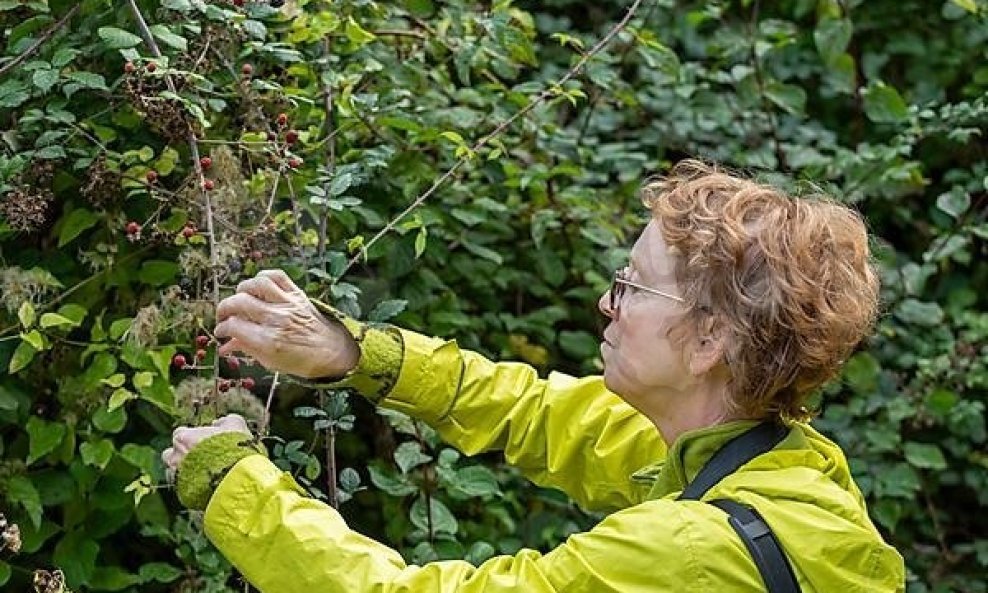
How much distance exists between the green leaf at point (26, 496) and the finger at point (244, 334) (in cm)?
70

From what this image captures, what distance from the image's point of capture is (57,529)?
260 cm

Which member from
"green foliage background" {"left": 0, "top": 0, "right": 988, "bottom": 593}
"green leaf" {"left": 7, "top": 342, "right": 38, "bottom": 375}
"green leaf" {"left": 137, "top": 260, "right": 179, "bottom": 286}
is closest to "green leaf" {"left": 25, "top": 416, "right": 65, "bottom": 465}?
"green foliage background" {"left": 0, "top": 0, "right": 988, "bottom": 593}

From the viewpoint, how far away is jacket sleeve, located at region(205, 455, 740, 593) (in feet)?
5.50

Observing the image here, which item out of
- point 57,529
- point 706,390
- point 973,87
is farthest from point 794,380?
point 973,87

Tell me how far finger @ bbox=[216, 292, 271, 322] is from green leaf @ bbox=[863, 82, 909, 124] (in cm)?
244

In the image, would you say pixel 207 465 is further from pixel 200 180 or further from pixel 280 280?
pixel 200 180

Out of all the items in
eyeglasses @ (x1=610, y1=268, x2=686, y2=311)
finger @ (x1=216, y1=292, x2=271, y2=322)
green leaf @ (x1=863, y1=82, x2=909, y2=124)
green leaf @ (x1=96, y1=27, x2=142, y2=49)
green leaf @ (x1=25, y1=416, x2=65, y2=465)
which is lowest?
green leaf @ (x1=863, y1=82, x2=909, y2=124)

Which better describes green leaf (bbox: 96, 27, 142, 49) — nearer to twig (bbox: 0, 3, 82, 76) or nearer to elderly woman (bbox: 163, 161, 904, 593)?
twig (bbox: 0, 3, 82, 76)

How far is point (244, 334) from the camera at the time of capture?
6.33 feet

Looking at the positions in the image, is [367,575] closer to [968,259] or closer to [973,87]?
[968,259]

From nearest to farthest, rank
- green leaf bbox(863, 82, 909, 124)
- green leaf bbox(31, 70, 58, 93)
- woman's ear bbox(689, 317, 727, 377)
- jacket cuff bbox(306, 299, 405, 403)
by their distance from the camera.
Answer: woman's ear bbox(689, 317, 727, 377) → jacket cuff bbox(306, 299, 405, 403) → green leaf bbox(31, 70, 58, 93) → green leaf bbox(863, 82, 909, 124)

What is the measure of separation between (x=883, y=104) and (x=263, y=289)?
8.09 feet

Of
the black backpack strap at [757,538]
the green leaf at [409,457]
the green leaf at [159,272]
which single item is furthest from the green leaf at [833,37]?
the black backpack strap at [757,538]

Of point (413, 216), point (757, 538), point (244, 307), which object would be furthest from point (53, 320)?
point (757, 538)
